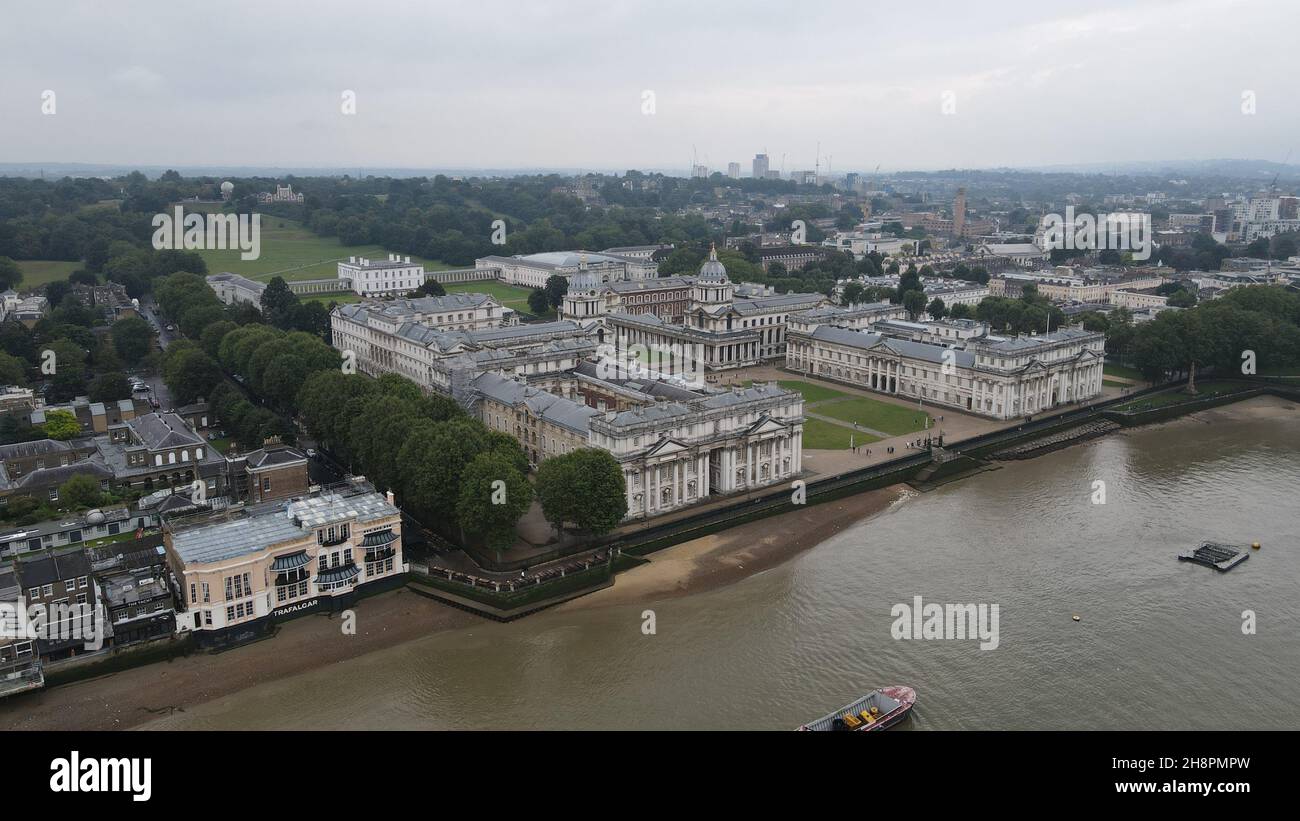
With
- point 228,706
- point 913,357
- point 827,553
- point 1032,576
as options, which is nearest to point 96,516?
point 228,706

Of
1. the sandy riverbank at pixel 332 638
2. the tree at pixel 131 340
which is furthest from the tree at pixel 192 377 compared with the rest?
the sandy riverbank at pixel 332 638

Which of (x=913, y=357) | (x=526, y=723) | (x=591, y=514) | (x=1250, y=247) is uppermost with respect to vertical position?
(x=1250, y=247)

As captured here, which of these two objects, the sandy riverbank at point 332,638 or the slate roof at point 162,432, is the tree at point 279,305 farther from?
the sandy riverbank at point 332,638

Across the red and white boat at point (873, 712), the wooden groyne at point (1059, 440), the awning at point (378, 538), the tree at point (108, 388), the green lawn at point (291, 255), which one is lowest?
the red and white boat at point (873, 712)

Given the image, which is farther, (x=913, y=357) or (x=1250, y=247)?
(x=1250, y=247)

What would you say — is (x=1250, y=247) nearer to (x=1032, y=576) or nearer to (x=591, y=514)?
(x=1032, y=576)

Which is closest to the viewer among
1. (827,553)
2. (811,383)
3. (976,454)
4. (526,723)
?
(526,723)
